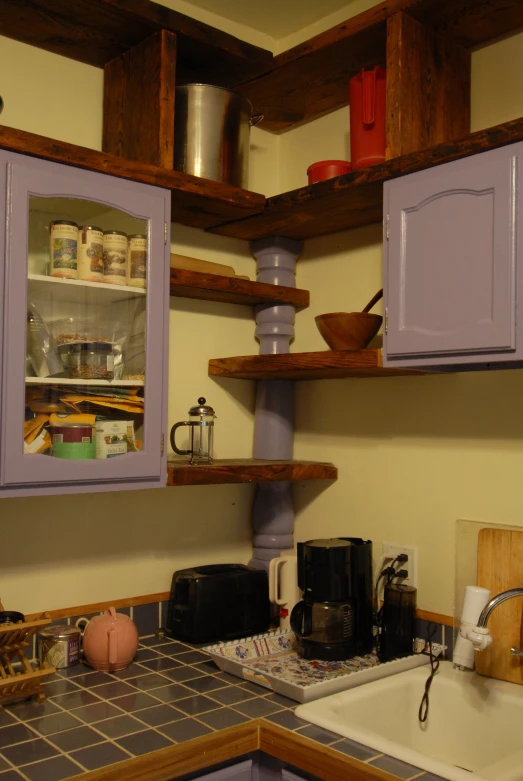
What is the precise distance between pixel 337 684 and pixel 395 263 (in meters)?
0.99

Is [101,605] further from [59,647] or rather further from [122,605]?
[59,647]

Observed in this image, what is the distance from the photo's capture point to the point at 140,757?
4.58 ft

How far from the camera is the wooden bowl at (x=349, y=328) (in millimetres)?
1976

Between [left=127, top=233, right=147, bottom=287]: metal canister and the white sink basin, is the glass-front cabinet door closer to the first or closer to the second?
[left=127, top=233, right=147, bottom=287]: metal canister

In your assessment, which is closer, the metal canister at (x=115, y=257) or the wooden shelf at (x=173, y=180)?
the wooden shelf at (x=173, y=180)

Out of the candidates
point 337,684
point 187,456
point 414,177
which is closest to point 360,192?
point 414,177

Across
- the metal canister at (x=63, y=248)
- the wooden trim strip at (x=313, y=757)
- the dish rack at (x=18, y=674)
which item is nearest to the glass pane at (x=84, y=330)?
the metal canister at (x=63, y=248)

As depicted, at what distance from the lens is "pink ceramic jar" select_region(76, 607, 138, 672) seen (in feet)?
6.15

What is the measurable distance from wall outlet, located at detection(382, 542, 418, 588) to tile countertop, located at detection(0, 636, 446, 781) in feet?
1.77

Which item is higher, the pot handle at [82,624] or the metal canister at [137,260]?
the metal canister at [137,260]

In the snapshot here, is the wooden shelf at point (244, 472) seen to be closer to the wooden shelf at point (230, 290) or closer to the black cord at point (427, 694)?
the wooden shelf at point (230, 290)

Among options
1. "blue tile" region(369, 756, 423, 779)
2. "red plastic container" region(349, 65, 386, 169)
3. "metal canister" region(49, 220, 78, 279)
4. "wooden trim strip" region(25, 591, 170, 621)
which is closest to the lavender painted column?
"wooden trim strip" region(25, 591, 170, 621)

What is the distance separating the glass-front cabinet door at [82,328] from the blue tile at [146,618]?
0.52 m

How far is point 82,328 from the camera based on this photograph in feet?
5.93
